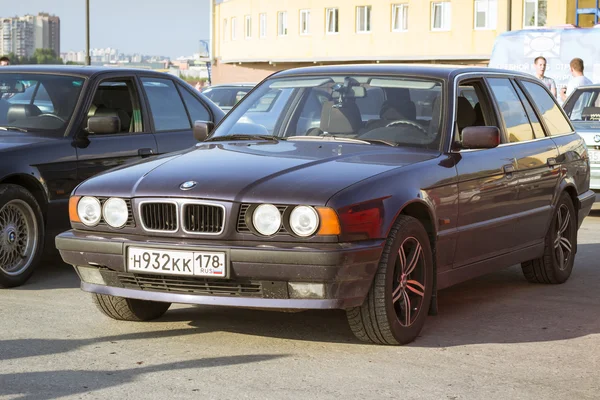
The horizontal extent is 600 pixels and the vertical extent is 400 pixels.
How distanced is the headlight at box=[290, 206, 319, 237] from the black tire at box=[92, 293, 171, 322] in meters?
1.37

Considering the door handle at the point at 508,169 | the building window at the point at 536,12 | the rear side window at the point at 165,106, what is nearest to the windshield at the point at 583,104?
the rear side window at the point at 165,106

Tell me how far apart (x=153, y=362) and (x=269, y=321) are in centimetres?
128

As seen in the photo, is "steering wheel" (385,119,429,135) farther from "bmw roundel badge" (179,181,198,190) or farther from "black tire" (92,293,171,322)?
"black tire" (92,293,171,322)

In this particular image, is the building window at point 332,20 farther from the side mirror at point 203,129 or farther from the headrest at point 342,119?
the headrest at point 342,119

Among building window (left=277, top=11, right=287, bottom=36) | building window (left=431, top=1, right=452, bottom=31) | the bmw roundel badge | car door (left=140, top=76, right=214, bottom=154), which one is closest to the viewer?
the bmw roundel badge

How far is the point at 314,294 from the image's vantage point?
5.89 m

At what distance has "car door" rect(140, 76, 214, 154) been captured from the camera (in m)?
9.97

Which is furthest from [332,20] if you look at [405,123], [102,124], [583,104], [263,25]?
[405,123]

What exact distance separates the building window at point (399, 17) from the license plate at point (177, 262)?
183ft

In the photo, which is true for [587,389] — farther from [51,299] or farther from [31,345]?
[51,299]

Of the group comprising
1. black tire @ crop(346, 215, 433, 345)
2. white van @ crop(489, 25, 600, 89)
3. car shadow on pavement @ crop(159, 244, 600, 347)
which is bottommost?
car shadow on pavement @ crop(159, 244, 600, 347)

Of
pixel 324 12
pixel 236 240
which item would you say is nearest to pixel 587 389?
pixel 236 240

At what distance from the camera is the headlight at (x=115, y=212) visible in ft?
20.5

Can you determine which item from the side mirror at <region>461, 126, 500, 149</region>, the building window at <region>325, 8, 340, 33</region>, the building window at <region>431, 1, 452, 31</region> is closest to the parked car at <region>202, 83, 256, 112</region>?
the side mirror at <region>461, 126, 500, 149</region>
